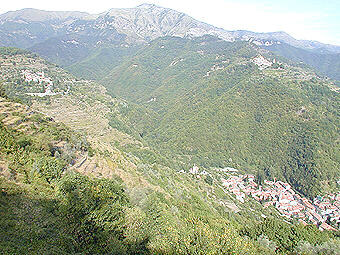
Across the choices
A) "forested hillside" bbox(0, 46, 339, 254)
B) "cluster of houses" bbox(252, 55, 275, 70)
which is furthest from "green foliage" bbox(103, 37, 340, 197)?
"forested hillside" bbox(0, 46, 339, 254)

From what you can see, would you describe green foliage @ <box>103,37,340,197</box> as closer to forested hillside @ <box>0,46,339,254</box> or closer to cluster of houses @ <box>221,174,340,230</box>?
cluster of houses @ <box>221,174,340,230</box>

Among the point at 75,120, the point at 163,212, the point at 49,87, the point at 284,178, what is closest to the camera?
the point at 163,212

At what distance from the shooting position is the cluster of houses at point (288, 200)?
6912cm

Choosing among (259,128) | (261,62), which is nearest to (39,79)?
(259,128)

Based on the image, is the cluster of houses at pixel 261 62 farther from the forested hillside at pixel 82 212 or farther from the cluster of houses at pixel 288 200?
the forested hillside at pixel 82 212

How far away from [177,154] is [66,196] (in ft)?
299

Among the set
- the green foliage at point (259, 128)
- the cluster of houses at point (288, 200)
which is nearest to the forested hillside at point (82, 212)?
the cluster of houses at point (288, 200)

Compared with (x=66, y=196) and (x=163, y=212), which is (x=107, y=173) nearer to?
(x=163, y=212)

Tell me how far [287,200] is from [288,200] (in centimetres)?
34

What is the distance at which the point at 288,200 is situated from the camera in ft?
254

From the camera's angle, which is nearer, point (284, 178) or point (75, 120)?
point (75, 120)

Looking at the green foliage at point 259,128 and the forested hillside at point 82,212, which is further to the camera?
the green foliage at point 259,128

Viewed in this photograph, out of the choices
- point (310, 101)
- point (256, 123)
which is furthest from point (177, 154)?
point (310, 101)

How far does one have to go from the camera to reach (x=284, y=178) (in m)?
97.8
